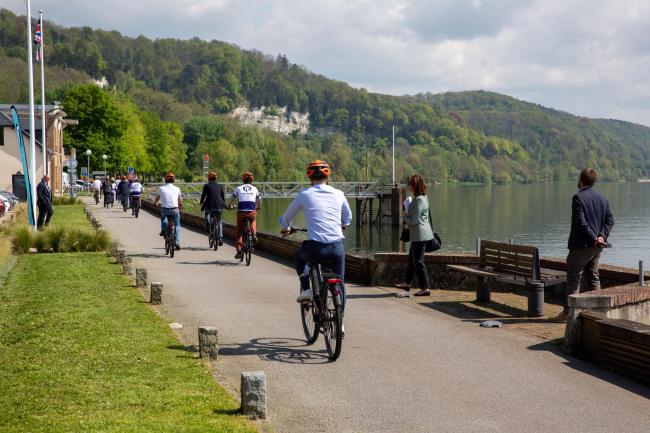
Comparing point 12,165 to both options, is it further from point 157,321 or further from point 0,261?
point 157,321

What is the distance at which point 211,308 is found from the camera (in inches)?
452

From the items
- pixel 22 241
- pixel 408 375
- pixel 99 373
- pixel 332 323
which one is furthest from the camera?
pixel 22 241

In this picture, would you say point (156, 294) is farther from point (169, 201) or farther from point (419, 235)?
point (169, 201)

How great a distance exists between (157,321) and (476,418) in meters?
4.92

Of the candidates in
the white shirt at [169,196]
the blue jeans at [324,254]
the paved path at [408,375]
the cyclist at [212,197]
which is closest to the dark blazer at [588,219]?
the paved path at [408,375]

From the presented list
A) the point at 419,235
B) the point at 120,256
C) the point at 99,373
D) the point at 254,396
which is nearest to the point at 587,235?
the point at 419,235

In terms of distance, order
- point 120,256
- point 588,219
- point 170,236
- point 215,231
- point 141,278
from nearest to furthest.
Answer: point 588,219
point 141,278
point 120,256
point 170,236
point 215,231

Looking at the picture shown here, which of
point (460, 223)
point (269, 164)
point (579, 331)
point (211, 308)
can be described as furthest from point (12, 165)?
point (269, 164)

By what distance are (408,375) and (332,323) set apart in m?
0.97

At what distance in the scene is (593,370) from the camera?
309 inches

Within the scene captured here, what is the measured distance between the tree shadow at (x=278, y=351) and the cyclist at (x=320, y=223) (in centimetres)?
55

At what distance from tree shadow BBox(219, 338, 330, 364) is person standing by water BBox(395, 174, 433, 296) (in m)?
3.81

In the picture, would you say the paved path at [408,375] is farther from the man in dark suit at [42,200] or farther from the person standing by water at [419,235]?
the man in dark suit at [42,200]

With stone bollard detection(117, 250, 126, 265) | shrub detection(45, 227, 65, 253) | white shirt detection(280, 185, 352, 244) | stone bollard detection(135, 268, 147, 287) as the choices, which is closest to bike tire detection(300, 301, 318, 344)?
white shirt detection(280, 185, 352, 244)
